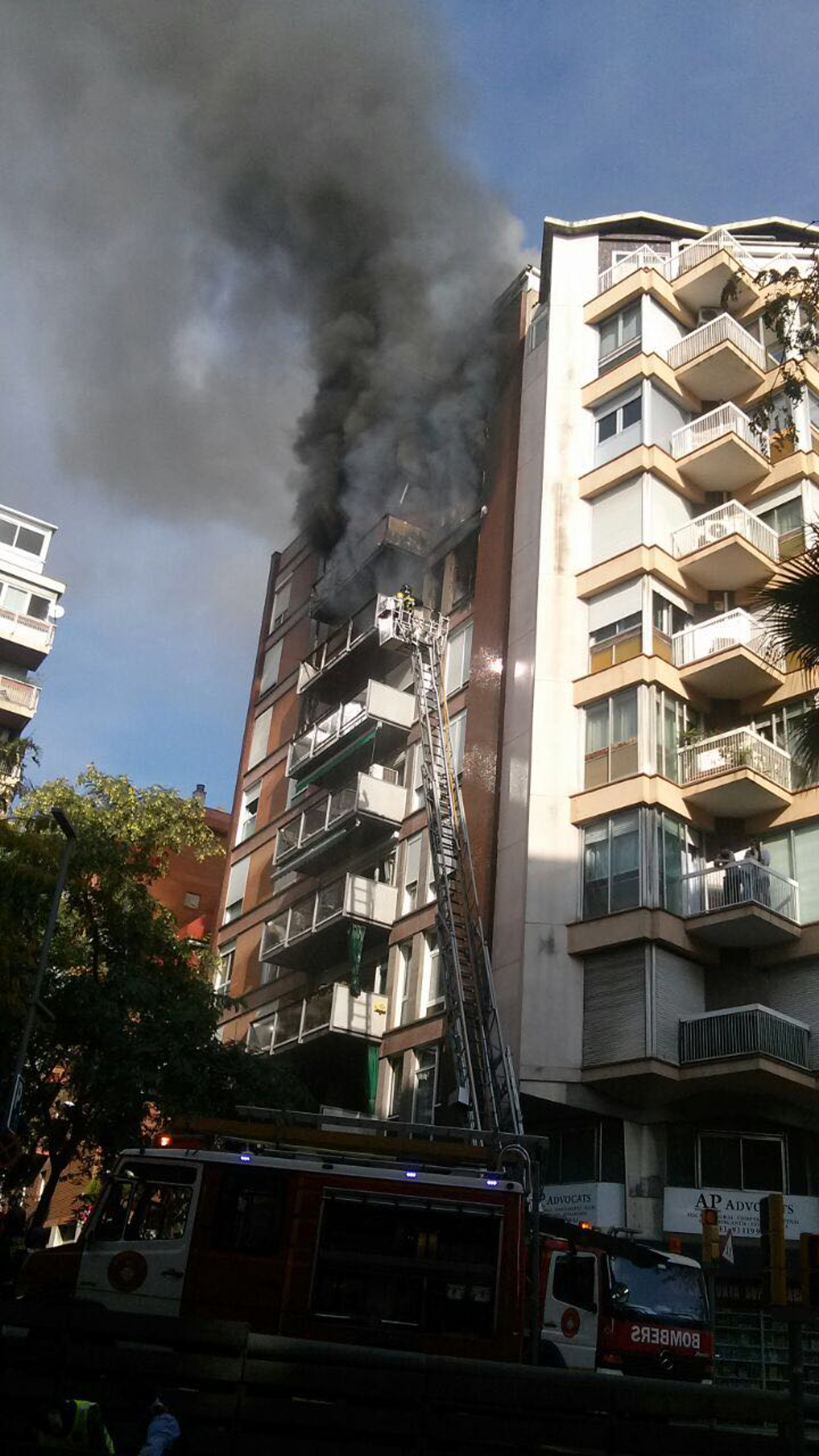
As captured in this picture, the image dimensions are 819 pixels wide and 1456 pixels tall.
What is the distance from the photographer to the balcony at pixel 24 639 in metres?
56.4

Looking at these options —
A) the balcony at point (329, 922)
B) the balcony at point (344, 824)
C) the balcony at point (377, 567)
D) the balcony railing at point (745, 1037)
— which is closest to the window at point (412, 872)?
the balcony at point (329, 922)

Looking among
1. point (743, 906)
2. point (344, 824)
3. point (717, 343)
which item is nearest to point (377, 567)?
point (344, 824)

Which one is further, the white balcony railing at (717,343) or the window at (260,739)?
the window at (260,739)

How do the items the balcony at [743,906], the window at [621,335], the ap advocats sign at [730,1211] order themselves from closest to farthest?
the ap advocats sign at [730,1211]
the balcony at [743,906]
the window at [621,335]

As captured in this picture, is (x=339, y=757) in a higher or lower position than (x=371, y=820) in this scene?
higher

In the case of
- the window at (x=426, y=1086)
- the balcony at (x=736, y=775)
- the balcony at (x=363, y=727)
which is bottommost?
the window at (x=426, y=1086)

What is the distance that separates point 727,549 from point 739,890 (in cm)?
833

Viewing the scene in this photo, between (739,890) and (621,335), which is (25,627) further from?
(739,890)

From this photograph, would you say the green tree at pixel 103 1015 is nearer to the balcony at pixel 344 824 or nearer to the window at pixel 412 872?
the window at pixel 412 872

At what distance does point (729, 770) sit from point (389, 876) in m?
10.7

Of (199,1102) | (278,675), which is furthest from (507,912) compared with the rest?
(278,675)

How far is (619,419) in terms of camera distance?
33.9 metres

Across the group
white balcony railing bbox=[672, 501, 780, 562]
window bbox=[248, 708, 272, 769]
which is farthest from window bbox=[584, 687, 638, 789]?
window bbox=[248, 708, 272, 769]

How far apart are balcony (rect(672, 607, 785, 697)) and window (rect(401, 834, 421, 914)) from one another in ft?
27.7
